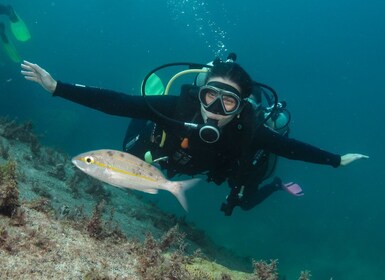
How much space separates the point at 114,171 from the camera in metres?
3.36

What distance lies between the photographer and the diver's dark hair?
5309mm

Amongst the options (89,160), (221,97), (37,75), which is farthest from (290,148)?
(37,75)

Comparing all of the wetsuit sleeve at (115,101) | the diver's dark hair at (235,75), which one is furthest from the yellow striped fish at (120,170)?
the diver's dark hair at (235,75)

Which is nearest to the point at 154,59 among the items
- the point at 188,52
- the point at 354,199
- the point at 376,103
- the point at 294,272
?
the point at 188,52

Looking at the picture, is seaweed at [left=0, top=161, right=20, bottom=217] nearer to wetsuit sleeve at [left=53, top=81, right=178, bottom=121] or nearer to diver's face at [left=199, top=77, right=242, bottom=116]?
wetsuit sleeve at [left=53, top=81, right=178, bottom=121]

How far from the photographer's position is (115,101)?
17.0 feet

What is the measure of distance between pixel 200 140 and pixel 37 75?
2664 mm

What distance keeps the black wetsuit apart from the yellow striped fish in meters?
1.94

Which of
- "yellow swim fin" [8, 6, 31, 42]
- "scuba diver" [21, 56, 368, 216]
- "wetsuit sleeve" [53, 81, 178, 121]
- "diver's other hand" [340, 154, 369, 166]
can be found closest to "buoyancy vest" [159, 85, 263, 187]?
"scuba diver" [21, 56, 368, 216]

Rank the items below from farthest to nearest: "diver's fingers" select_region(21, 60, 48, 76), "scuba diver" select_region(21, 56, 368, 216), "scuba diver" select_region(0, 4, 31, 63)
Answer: "scuba diver" select_region(0, 4, 31, 63), "scuba diver" select_region(21, 56, 368, 216), "diver's fingers" select_region(21, 60, 48, 76)

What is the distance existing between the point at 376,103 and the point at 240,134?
129109mm

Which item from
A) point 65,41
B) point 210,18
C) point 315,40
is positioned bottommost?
point 65,41

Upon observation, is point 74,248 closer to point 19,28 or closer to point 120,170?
point 120,170

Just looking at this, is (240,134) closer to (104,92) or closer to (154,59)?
(104,92)
